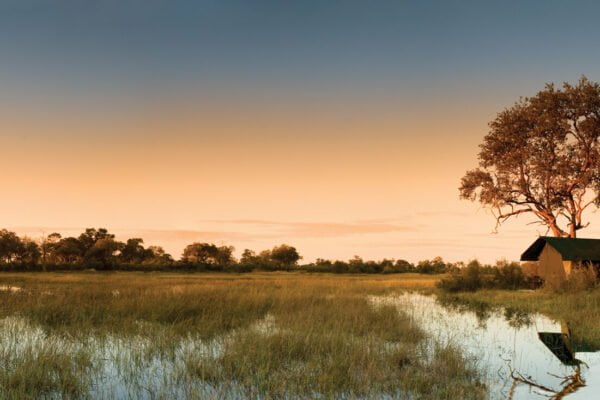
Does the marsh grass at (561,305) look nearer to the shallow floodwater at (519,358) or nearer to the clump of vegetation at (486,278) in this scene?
the shallow floodwater at (519,358)

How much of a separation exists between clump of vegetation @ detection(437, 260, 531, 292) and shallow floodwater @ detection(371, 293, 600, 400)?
17.3 m

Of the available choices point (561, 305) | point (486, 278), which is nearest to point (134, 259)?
point (486, 278)

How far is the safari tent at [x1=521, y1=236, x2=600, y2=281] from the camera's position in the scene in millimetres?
33906

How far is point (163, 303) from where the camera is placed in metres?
19.3

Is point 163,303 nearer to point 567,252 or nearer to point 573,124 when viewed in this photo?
point 567,252

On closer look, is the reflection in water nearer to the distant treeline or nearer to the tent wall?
the tent wall

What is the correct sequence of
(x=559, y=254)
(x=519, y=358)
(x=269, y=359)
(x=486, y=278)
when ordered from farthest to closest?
(x=486, y=278), (x=559, y=254), (x=519, y=358), (x=269, y=359)

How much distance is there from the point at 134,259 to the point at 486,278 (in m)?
94.4

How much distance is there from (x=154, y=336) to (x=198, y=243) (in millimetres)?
121621

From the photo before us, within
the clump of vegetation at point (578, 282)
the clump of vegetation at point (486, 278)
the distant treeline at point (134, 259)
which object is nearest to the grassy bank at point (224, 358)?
the clump of vegetation at point (578, 282)

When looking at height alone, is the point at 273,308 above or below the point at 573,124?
below

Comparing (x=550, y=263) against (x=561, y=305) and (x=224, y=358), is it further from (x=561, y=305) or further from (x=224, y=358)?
(x=224, y=358)

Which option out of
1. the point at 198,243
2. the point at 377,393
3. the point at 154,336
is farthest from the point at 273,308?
the point at 198,243

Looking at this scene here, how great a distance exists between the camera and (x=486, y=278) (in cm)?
Answer: 3812
